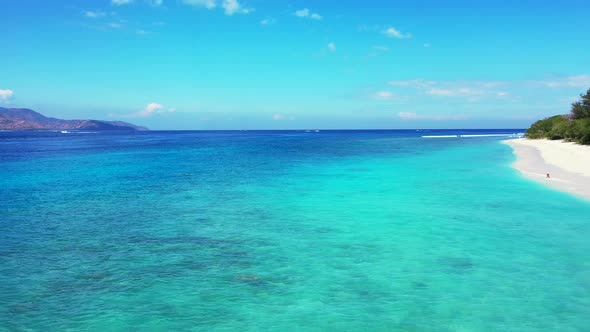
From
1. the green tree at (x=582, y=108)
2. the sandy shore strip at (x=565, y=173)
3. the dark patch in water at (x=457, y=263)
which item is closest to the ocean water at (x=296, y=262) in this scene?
the dark patch in water at (x=457, y=263)

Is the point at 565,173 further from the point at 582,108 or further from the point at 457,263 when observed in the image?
the point at 582,108

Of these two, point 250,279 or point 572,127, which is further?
point 572,127

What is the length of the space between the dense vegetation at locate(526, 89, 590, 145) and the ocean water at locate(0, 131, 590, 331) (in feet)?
116

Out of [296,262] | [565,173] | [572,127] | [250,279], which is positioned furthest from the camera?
[572,127]

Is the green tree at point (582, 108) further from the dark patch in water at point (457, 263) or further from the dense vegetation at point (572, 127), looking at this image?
the dark patch in water at point (457, 263)

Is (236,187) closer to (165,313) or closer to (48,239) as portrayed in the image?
(48,239)

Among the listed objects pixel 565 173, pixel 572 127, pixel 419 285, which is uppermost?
pixel 572 127

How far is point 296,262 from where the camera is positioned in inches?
431

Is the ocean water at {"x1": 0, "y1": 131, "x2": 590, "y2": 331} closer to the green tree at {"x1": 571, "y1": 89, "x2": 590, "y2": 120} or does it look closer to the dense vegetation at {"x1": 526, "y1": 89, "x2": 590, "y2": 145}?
the dense vegetation at {"x1": 526, "y1": 89, "x2": 590, "y2": 145}

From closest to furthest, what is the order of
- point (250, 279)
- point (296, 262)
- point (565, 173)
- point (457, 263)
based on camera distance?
1. point (250, 279)
2. point (457, 263)
3. point (296, 262)
4. point (565, 173)

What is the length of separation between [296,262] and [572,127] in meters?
56.7

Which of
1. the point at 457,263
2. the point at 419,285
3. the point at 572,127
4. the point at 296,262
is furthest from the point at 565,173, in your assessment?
the point at 572,127

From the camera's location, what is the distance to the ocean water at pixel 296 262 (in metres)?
7.83

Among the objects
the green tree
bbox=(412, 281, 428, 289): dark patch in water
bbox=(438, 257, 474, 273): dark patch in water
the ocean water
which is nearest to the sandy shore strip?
the ocean water
